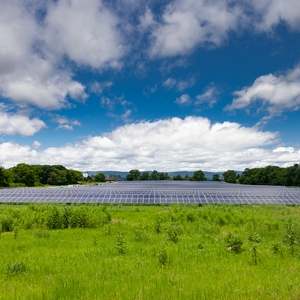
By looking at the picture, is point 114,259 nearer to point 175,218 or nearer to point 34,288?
point 34,288

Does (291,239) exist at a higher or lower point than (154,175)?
lower

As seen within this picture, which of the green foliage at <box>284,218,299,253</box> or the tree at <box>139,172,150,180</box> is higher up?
the tree at <box>139,172,150,180</box>

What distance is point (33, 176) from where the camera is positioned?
9706 cm

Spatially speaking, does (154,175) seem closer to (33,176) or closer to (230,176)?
(230,176)

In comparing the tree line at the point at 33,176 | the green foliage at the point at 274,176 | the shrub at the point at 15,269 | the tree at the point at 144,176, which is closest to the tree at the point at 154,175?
the tree at the point at 144,176

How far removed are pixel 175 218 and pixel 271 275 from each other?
14197 millimetres

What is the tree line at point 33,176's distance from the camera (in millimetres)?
81688

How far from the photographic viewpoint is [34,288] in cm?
671

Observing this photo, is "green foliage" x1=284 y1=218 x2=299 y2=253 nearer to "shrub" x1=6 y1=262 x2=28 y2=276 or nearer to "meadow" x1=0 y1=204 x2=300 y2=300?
"meadow" x1=0 y1=204 x2=300 y2=300

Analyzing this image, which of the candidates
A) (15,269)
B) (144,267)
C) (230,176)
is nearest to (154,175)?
(230,176)

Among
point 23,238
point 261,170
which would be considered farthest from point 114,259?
point 261,170

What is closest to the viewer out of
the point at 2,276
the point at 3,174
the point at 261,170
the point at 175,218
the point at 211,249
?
the point at 2,276

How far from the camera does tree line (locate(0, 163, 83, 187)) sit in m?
81.7

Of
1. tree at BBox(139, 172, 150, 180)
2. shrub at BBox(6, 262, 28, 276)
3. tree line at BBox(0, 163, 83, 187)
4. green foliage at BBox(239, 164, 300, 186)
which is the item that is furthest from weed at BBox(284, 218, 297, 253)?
tree at BBox(139, 172, 150, 180)
